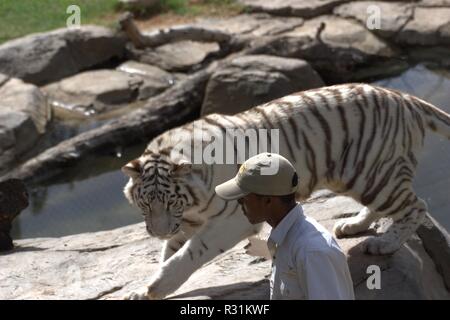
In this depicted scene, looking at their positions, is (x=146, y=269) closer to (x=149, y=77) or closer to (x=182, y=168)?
(x=182, y=168)

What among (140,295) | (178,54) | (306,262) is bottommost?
(178,54)

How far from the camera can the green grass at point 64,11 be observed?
36.5 feet

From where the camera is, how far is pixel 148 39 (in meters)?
10.3

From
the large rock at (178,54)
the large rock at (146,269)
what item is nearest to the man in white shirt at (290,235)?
the large rock at (146,269)

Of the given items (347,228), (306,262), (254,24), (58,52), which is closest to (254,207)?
(306,262)

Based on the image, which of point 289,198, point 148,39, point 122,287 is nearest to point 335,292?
point 289,198

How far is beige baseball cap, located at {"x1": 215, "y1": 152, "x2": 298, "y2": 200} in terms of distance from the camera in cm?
268

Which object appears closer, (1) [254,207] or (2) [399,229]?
(1) [254,207]

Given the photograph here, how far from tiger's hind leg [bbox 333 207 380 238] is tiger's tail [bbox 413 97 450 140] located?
49cm

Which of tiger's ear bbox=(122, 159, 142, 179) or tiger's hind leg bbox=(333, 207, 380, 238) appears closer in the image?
tiger's ear bbox=(122, 159, 142, 179)

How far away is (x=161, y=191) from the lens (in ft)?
12.9

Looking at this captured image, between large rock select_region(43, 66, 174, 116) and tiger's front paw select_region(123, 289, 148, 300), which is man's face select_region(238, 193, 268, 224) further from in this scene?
large rock select_region(43, 66, 174, 116)

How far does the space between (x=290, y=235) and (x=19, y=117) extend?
236 inches

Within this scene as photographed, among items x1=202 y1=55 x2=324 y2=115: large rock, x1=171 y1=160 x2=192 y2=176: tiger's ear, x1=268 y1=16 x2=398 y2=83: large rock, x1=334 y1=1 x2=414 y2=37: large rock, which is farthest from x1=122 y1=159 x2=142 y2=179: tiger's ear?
x1=334 y1=1 x2=414 y2=37: large rock
